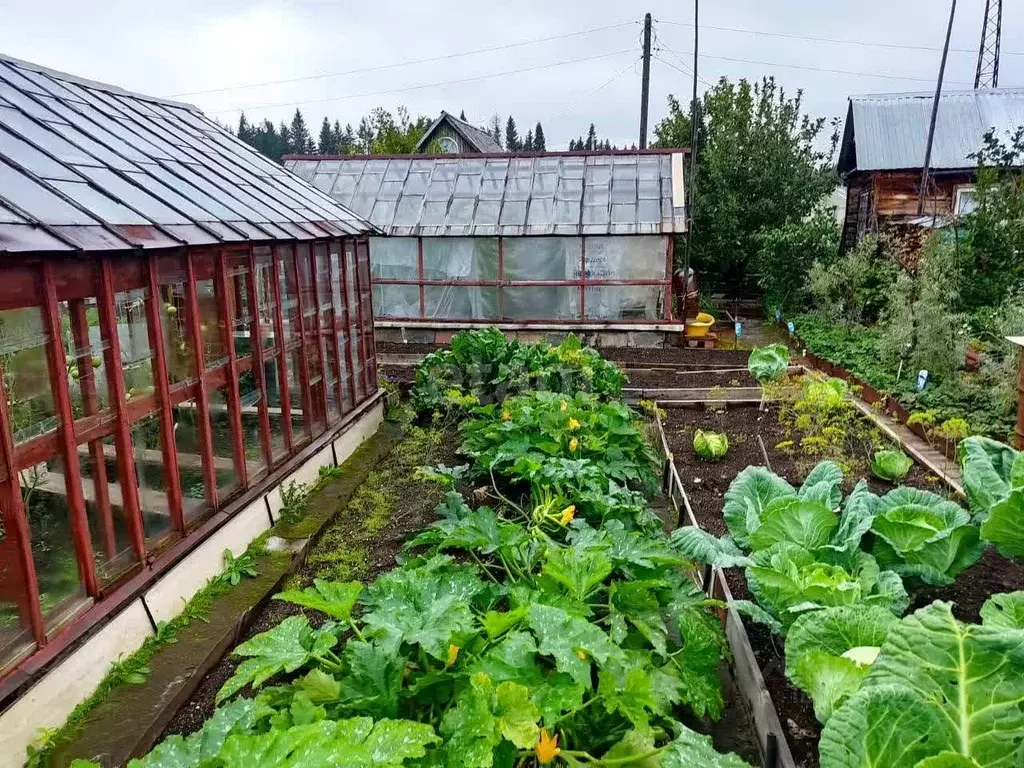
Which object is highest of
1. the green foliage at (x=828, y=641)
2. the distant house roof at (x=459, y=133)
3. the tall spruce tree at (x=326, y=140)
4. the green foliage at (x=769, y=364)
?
the tall spruce tree at (x=326, y=140)

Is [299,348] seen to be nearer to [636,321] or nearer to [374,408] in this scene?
[374,408]

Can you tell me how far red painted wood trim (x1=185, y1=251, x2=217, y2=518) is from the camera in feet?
15.1

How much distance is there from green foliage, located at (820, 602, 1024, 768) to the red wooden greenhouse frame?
3.31 metres

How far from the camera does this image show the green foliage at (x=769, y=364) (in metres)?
8.45

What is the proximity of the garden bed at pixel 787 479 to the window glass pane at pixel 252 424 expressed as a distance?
331cm

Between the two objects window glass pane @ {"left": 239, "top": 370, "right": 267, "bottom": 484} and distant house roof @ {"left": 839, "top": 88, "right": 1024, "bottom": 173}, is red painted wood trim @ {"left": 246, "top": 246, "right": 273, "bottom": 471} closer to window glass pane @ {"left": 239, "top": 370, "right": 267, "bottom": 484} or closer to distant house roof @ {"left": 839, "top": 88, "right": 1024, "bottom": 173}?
window glass pane @ {"left": 239, "top": 370, "right": 267, "bottom": 484}

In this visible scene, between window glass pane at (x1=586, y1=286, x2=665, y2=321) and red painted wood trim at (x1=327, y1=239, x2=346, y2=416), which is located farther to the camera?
window glass pane at (x1=586, y1=286, x2=665, y2=321)

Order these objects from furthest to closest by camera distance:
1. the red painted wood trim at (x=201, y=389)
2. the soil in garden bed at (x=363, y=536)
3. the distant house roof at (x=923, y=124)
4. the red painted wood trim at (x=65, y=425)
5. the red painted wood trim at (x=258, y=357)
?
the distant house roof at (x=923, y=124)
the red painted wood trim at (x=258, y=357)
the red painted wood trim at (x=201, y=389)
the soil in garden bed at (x=363, y=536)
the red painted wood trim at (x=65, y=425)

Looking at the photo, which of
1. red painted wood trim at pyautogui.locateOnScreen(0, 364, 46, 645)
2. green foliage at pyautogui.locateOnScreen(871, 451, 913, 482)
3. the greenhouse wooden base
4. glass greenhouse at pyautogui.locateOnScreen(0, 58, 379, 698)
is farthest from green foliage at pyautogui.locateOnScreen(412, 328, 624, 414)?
red painted wood trim at pyautogui.locateOnScreen(0, 364, 46, 645)

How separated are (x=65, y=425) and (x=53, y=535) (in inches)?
23.0

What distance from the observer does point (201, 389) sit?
15.3ft

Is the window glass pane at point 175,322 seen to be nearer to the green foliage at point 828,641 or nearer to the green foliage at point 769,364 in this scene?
the green foliage at point 828,641

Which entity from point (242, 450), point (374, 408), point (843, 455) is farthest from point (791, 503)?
point (374, 408)

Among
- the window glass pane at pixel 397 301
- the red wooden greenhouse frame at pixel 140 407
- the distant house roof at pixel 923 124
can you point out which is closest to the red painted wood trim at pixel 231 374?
the red wooden greenhouse frame at pixel 140 407
